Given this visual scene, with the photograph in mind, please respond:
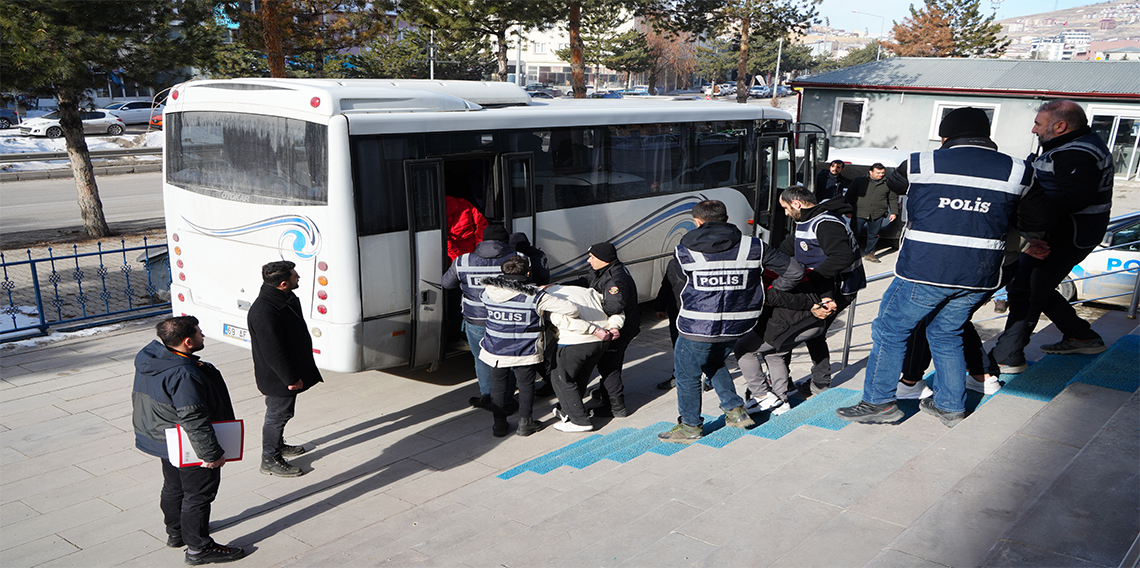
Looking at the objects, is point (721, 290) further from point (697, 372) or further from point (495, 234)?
point (495, 234)

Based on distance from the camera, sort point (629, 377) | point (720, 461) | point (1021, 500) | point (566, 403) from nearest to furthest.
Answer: point (1021, 500)
point (720, 461)
point (566, 403)
point (629, 377)

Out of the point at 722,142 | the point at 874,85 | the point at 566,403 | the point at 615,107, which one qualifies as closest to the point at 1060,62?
the point at 874,85

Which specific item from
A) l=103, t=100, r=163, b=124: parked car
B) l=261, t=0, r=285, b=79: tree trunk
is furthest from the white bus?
l=103, t=100, r=163, b=124: parked car

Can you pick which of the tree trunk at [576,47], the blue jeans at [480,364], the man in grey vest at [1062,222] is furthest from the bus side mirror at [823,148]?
the blue jeans at [480,364]

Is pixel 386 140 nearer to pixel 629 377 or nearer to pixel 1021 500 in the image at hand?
pixel 629 377

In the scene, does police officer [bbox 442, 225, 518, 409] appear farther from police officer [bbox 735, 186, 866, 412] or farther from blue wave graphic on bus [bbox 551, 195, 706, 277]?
police officer [bbox 735, 186, 866, 412]

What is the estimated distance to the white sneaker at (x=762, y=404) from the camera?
6852 millimetres

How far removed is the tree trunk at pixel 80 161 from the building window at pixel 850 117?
24.1 metres

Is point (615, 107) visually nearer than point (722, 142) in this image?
Yes

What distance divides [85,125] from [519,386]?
3917 centimetres

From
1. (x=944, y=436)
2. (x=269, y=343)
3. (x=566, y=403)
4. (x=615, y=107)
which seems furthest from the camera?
(x=615, y=107)

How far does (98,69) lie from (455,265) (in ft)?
36.1

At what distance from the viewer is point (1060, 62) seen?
27344 mm

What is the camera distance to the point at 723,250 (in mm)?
5656
